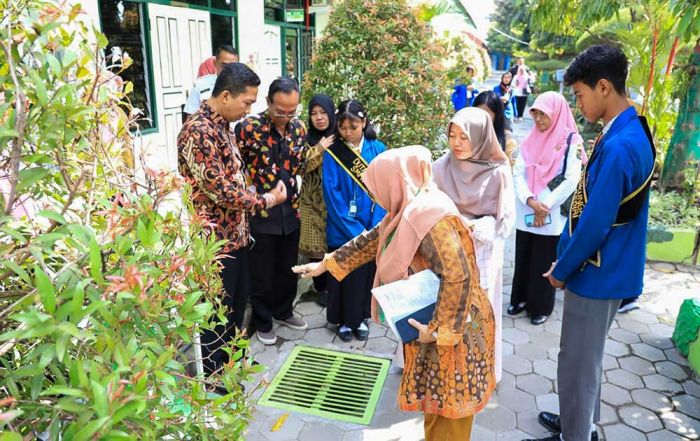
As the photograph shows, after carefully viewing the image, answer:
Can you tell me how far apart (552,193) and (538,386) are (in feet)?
4.60

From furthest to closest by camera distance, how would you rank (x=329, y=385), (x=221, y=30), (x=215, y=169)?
1. (x=221, y=30)
2. (x=329, y=385)
3. (x=215, y=169)

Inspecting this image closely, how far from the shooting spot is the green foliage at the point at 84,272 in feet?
2.76

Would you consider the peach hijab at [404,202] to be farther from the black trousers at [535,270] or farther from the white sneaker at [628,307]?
the white sneaker at [628,307]

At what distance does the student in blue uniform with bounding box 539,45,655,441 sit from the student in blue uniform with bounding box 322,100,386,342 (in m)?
1.57

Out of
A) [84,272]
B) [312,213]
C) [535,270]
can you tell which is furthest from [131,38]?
[84,272]

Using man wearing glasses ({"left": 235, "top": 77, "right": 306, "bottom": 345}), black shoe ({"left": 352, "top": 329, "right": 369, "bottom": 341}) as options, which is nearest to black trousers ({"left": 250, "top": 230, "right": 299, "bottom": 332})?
man wearing glasses ({"left": 235, "top": 77, "right": 306, "bottom": 345})

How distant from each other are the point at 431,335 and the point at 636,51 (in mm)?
8225

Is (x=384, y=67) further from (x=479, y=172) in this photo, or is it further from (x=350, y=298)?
(x=350, y=298)

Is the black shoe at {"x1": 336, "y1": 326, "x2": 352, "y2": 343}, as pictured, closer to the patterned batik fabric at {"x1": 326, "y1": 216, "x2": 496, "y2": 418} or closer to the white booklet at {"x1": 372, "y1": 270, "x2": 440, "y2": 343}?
the patterned batik fabric at {"x1": 326, "y1": 216, "x2": 496, "y2": 418}

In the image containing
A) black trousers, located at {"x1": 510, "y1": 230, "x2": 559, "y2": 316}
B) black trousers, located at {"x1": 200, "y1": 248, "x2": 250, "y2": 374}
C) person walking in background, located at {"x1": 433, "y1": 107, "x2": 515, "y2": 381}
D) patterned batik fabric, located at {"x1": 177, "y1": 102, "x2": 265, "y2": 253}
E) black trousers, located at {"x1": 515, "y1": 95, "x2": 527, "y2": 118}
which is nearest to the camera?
patterned batik fabric, located at {"x1": 177, "y1": 102, "x2": 265, "y2": 253}

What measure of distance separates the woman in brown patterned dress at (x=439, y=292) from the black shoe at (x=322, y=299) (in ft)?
7.14

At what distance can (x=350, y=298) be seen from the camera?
3768mm

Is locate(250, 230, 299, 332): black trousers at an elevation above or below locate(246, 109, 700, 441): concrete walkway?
above

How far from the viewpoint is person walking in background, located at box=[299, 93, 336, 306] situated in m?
3.70
